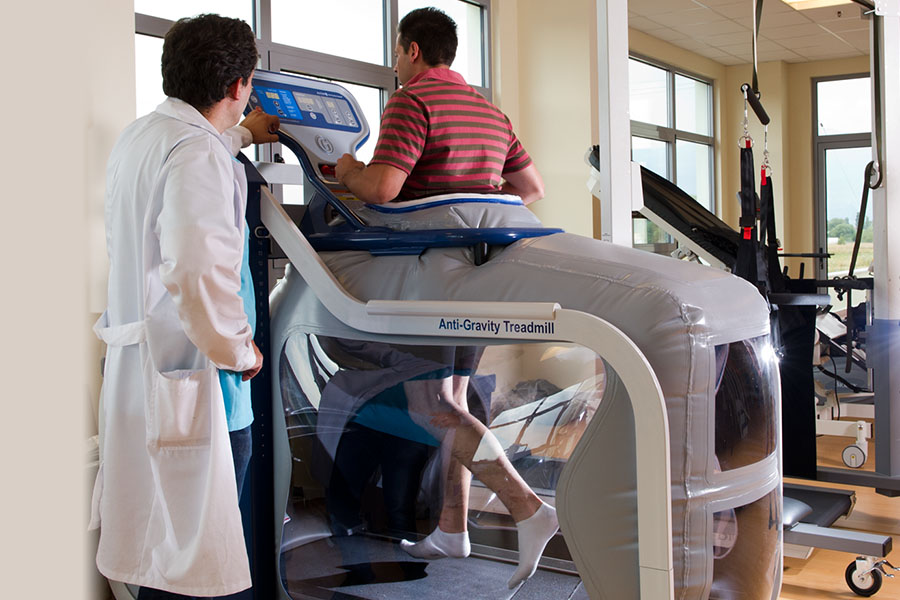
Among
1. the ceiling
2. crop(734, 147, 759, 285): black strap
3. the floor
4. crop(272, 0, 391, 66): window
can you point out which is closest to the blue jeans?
the floor

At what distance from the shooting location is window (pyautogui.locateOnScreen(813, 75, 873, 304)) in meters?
9.43

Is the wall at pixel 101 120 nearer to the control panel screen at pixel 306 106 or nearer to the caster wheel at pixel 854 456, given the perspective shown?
the control panel screen at pixel 306 106

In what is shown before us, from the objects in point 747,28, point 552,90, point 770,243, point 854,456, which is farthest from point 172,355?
point 747,28

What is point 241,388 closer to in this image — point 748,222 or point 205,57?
point 205,57

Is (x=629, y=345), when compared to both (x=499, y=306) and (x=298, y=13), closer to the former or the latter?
(x=499, y=306)

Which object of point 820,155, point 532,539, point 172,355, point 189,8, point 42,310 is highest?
point 820,155

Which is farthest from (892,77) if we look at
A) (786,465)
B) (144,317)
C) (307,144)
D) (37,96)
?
(37,96)

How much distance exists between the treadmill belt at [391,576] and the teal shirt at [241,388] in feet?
1.25

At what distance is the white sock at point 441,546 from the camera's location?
1.72 meters

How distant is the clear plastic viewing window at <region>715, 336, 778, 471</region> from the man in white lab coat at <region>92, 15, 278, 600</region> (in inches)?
34.4

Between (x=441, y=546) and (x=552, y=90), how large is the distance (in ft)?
14.1

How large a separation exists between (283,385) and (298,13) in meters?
2.93

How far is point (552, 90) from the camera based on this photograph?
555cm

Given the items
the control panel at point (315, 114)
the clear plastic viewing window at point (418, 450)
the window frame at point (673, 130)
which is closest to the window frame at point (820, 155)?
the window frame at point (673, 130)
